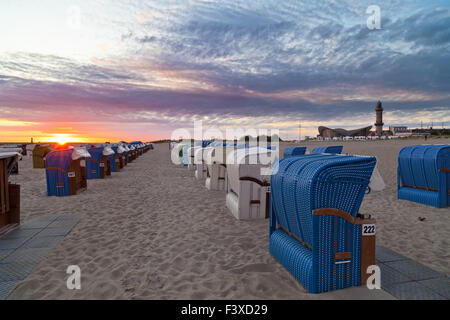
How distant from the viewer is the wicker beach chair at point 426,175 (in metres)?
8.08

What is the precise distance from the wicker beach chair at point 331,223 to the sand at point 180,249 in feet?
0.82

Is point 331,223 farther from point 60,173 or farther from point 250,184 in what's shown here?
point 60,173

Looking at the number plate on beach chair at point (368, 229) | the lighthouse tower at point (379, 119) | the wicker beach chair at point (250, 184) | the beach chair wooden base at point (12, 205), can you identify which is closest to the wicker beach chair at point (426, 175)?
the wicker beach chair at point (250, 184)

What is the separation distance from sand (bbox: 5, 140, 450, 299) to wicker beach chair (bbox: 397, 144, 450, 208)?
415 mm

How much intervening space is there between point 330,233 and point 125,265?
3.27 metres

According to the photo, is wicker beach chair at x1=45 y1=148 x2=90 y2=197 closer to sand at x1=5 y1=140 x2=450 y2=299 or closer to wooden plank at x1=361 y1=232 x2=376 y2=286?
sand at x1=5 y1=140 x2=450 y2=299

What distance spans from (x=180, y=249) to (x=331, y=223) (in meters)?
2.92

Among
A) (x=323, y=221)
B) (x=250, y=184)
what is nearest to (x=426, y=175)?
(x=250, y=184)

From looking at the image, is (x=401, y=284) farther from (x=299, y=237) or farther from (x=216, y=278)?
(x=216, y=278)

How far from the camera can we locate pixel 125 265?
179 inches

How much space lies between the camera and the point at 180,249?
523cm

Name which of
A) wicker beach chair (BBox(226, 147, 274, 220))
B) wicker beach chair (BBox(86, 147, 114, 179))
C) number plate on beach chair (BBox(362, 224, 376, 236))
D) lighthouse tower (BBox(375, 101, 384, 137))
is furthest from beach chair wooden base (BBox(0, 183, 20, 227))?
lighthouse tower (BBox(375, 101, 384, 137))

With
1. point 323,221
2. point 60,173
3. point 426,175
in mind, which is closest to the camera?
point 323,221
